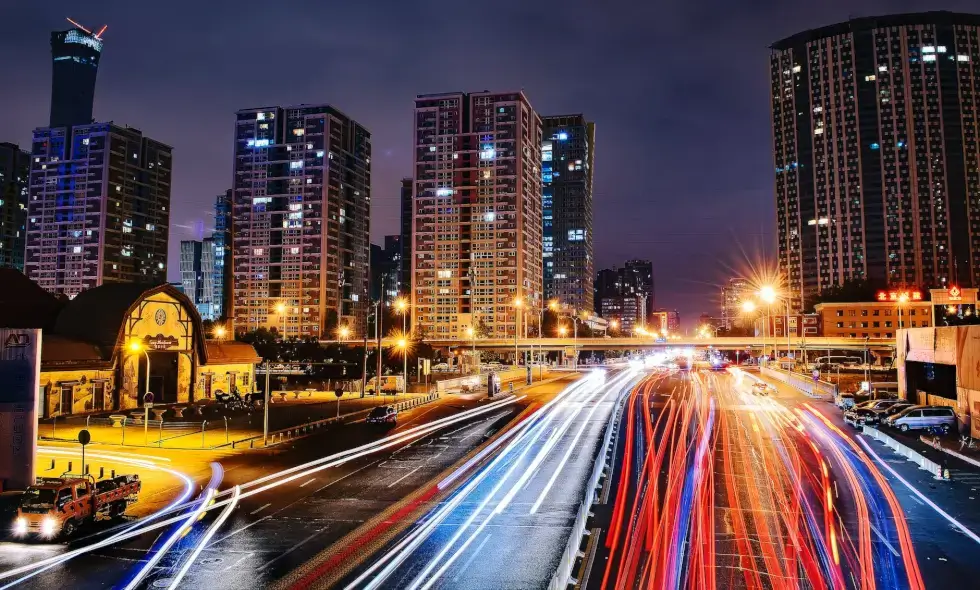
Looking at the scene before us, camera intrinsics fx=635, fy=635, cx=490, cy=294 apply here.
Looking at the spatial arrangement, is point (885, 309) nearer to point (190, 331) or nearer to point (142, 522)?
point (190, 331)

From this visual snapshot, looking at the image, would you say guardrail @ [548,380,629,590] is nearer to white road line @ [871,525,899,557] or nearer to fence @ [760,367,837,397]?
white road line @ [871,525,899,557]

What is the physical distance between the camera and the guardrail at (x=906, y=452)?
26.2 metres

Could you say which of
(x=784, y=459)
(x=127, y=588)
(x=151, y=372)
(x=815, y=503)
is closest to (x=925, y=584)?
(x=815, y=503)

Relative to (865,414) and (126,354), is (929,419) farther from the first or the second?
(126,354)

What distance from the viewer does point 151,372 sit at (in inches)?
2227

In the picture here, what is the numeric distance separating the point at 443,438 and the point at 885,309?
147658 mm

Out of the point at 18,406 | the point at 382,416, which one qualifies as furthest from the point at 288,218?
the point at 18,406

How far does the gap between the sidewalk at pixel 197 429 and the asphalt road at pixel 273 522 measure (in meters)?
5.68

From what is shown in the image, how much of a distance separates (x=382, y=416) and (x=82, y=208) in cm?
17404

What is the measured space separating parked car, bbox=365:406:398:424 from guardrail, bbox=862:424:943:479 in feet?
95.0

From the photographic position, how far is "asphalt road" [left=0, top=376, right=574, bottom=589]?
15.2 meters

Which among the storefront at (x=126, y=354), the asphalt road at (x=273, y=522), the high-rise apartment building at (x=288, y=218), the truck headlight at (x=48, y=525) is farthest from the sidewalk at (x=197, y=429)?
the high-rise apartment building at (x=288, y=218)

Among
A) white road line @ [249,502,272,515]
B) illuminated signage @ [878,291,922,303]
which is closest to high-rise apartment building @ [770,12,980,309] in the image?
illuminated signage @ [878,291,922,303]

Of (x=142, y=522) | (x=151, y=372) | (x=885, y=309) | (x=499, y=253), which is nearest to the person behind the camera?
(x=142, y=522)
